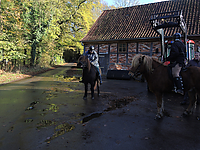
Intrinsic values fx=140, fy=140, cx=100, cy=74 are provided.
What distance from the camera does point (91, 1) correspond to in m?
28.3

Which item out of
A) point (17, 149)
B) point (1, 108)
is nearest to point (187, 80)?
point (17, 149)

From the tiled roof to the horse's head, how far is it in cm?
1116

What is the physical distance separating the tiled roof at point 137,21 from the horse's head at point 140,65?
11164 mm

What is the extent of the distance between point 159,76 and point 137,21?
591 inches

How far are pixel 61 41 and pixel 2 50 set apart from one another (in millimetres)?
15335

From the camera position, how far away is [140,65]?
484 centimetres

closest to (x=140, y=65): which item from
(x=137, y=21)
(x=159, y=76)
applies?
(x=159, y=76)

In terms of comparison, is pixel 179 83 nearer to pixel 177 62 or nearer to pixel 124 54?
pixel 177 62

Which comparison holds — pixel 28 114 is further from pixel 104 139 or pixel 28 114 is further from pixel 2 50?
pixel 2 50

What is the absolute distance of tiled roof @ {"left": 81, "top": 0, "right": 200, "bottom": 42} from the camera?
48.4ft

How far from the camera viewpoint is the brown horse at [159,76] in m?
4.55

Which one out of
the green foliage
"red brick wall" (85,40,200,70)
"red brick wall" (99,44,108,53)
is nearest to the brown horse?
"red brick wall" (85,40,200,70)

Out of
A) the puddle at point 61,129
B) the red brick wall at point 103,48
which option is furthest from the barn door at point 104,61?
the puddle at point 61,129

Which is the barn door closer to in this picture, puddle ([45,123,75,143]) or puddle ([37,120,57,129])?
puddle ([37,120,57,129])
